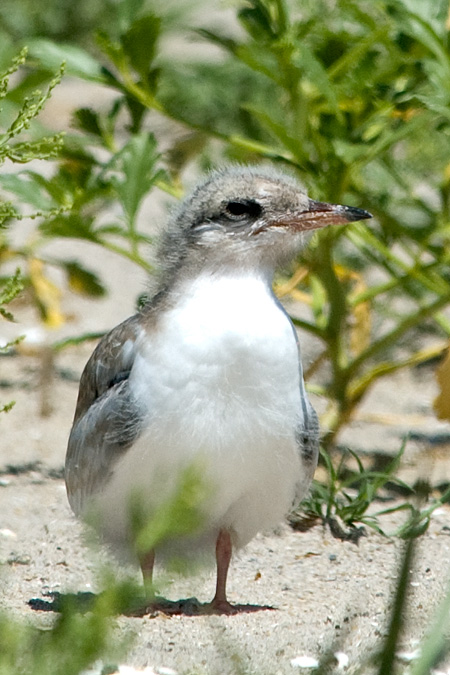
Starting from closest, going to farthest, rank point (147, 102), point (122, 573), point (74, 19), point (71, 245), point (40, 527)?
point (122, 573)
point (40, 527)
point (147, 102)
point (71, 245)
point (74, 19)

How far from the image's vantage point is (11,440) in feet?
16.7

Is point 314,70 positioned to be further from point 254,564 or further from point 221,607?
point 221,607

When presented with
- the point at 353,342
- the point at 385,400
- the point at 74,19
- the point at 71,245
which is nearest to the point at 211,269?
the point at 353,342

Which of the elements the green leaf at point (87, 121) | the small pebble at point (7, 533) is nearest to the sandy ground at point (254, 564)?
the small pebble at point (7, 533)

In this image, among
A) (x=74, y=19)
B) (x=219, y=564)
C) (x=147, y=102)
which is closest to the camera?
(x=219, y=564)

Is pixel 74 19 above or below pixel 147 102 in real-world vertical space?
below

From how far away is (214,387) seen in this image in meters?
3.03

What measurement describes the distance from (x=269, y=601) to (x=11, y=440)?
6.44 ft

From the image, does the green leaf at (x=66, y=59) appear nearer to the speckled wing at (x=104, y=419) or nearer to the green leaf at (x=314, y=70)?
the green leaf at (x=314, y=70)

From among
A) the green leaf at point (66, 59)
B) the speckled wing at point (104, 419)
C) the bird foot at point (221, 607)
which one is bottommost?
the bird foot at point (221, 607)

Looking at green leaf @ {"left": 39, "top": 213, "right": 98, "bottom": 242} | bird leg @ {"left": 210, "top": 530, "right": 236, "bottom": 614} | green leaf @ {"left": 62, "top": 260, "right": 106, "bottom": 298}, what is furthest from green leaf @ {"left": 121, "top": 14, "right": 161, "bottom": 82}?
bird leg @ {"left": 210, "top": 530, "right": 236, "bottom": 614}

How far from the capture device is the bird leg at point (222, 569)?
10.7ft

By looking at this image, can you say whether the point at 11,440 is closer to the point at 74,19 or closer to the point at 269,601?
the point at 269,601

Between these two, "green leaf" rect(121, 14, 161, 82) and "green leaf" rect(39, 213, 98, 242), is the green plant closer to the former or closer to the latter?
"green leaf" rect(39, 213, 98, 242)
